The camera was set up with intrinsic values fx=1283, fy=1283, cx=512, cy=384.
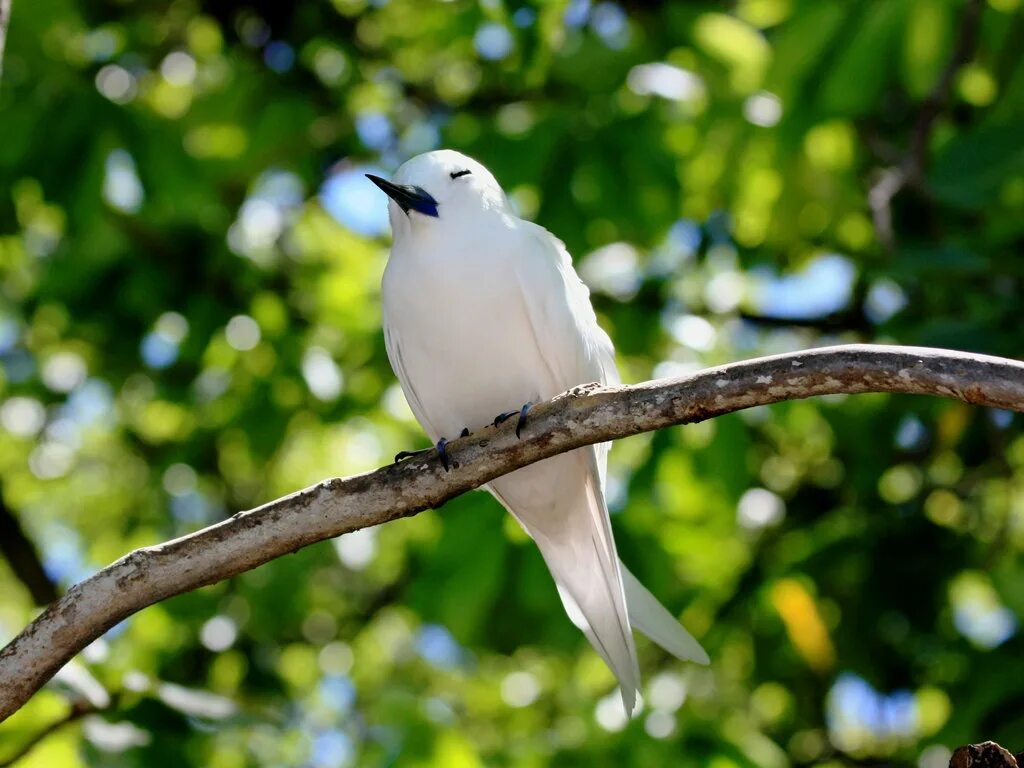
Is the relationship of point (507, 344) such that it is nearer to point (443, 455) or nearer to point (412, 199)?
point (412, 199)

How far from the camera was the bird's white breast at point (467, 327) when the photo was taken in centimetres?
404

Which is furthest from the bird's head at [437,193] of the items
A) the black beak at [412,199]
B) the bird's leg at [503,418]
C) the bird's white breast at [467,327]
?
the bird's leg at [503,418]

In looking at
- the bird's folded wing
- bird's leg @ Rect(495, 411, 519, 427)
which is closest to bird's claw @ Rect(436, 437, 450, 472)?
bird's leg @ Rect(495, 411, 519, 427)

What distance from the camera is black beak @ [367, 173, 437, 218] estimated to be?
4125 mm

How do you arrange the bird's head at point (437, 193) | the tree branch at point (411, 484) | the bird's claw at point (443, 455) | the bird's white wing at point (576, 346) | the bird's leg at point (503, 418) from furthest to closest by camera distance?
1. the bird's head at point (437, 193)
2. the bird's white wing at point (576, 346)
3. the bird's leg at point (503, 418)
4. the bird's claw at point (443, 455)
5. the tree branch at point (411, 484)

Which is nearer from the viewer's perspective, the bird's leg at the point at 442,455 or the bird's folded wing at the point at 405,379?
the bird's leg at the point at 442,455

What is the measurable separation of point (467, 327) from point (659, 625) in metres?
1.11

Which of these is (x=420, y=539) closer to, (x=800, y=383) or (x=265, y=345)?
(x=265, y=345)

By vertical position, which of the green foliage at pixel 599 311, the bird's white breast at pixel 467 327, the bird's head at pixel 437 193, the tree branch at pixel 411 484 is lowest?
the green foliage at pixel 599 311

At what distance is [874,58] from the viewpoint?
177 inches

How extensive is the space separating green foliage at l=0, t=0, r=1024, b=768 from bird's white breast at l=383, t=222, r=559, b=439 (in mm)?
943

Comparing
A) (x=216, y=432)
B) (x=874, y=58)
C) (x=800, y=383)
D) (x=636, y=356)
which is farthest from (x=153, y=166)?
(x=800, y=383)

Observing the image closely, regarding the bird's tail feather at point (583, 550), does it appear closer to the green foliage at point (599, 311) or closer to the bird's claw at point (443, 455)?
the green foliage at point (599, 311)

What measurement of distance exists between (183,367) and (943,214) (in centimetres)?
429
